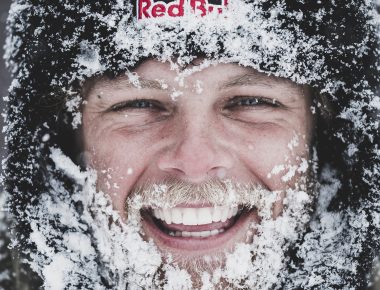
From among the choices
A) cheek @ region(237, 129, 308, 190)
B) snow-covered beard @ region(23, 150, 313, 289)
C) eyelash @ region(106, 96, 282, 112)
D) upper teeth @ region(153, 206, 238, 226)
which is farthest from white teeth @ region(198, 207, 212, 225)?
eyelash @ region(106, 96, 282, 112)

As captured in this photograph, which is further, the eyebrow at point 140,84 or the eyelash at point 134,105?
the eyelash at point 134,105

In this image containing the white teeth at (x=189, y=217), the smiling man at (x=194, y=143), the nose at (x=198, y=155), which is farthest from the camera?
the white teeth at (x=189, y=217)

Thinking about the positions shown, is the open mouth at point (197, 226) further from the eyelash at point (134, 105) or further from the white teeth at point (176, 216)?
the eyelash at point (134, 105)

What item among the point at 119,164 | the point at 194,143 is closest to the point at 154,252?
the point at 119,164

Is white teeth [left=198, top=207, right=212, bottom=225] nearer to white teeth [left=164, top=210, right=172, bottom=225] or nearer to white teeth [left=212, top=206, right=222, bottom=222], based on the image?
white teeth [left=212, top=206, right=222, bottom=222]

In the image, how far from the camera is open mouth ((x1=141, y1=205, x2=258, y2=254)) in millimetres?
2232

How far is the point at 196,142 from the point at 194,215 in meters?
0.31

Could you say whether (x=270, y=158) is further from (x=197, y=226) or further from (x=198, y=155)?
(x=197, y=226)

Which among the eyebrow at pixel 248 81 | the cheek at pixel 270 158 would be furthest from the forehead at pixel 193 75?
the cheek at pixel 270 158

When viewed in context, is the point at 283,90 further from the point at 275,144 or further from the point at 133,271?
the point at 133,271

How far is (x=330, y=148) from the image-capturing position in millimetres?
2455

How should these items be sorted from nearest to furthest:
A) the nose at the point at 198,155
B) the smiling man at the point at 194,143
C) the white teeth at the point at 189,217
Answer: the smiling man at the point at 194,143, the nose at the point at 198,155, the white teeth at the point at 189,217

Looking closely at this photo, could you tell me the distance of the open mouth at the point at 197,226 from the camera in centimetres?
223

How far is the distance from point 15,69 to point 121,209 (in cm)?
77
